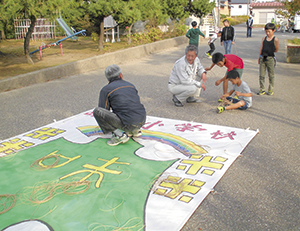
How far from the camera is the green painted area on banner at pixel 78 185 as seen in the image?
2.71 m

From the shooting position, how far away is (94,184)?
128 inches

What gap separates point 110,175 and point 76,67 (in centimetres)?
689

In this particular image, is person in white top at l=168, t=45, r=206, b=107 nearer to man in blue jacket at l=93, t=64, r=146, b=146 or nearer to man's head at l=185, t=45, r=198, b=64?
man's head at l=185, t=45, r=198, b=64

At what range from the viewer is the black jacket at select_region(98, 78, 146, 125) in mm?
4129

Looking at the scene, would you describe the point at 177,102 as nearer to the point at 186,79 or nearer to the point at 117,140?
the point at 186,79

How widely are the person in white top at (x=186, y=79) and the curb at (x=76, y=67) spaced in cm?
423

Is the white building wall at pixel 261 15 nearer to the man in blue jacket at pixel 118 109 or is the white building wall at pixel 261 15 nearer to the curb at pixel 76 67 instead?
the curb at pixel 76 67

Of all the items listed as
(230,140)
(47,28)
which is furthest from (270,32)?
(47,28)

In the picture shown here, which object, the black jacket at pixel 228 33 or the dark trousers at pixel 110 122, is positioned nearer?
the dark trousers at pixel 110 122

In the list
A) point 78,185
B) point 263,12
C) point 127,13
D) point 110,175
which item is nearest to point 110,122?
point 110,175

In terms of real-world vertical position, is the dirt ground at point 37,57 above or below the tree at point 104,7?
below

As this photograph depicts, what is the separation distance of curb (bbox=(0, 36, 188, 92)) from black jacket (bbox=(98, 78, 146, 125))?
180 inches

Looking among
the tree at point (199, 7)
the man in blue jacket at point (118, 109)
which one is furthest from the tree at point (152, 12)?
the man in blue jacket at point (118, 109)

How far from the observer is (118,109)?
4.19 meters
